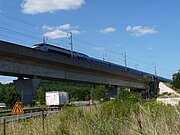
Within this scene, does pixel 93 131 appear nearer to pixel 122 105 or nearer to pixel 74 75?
pixel 122 105

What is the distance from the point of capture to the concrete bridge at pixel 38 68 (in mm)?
39500

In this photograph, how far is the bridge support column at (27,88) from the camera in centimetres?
4685

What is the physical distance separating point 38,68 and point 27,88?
13.7 ft

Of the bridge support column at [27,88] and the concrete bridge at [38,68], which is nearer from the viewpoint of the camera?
the concrete bridge at [38,68]

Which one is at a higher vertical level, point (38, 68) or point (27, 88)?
point (38, 68)

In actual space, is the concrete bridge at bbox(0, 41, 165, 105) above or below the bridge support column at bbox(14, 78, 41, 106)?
above

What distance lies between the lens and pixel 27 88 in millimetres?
48062

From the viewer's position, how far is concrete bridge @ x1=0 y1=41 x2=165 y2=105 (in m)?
39.5

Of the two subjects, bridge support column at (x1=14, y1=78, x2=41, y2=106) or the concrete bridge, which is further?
bridge support column at (x1=14, y1=78, x2=41, y2=106)

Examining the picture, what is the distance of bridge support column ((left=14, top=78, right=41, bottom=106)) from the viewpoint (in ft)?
154

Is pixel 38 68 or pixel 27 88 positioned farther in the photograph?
pixel 27 88

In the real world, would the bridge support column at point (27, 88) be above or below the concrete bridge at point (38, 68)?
below

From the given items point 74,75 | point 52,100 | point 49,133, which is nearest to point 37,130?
point 49,133

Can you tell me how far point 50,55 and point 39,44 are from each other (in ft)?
15.2
